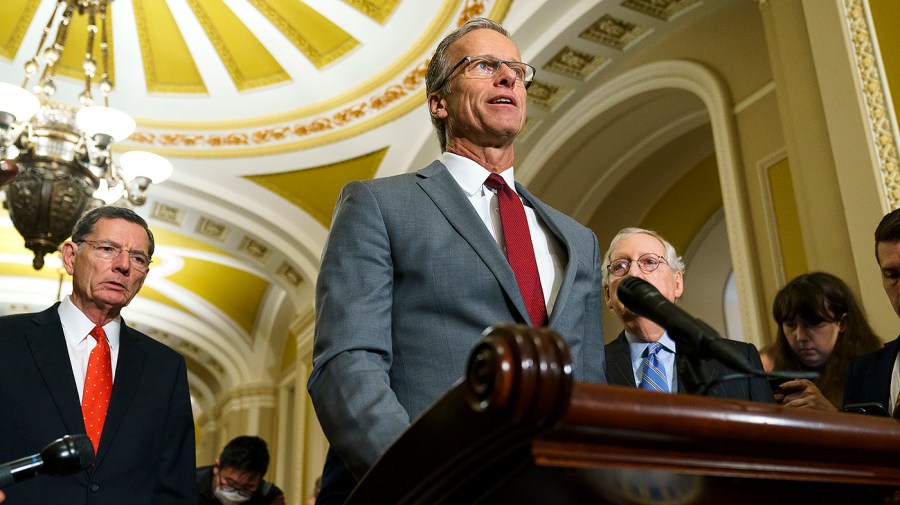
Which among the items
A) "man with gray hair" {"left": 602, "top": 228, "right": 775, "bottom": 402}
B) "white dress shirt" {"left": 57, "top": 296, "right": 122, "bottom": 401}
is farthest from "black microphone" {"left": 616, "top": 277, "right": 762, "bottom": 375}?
"white dress shirt" {"left": 57, "top": 296, "right": 122, "bottom": 401}

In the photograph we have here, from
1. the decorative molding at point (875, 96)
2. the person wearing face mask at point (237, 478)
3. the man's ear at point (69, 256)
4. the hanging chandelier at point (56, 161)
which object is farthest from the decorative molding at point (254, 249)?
the decorative molding at point (875, 96)

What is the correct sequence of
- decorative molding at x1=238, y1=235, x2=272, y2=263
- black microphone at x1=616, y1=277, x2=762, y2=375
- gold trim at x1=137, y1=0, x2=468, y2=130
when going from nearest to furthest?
black microphone at x1=616, y1=277, x2=762, y2=375 < gold trim at x1=137, y1=0, x2=468, y2=130 < decorative molding at x1=238, y1=235, x2=272, y2=263

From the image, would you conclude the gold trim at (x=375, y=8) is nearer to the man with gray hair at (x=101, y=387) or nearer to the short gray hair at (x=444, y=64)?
the man with gray hair at (x=101, y=387)

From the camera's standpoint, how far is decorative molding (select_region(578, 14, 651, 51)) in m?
6.11

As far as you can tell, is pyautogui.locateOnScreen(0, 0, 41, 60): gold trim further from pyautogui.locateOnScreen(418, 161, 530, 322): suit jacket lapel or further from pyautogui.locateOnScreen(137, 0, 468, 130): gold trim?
pyautogui.locateOnScreen(418, 161, 530, 322): suit jacket lapel

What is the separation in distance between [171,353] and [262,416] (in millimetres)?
11124

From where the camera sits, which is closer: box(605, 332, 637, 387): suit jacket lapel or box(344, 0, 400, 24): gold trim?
box(605, 332, 637, 387): suit jacket lapel

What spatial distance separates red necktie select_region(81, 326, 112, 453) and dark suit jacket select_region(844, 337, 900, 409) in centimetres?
200

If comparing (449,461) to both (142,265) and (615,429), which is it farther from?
(142,265)

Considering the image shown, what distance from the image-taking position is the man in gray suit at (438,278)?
1.21 meters

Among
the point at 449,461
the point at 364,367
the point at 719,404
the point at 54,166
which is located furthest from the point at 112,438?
the point at 54,166

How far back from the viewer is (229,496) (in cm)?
411

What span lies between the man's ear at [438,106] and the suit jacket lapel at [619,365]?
1.07 metres

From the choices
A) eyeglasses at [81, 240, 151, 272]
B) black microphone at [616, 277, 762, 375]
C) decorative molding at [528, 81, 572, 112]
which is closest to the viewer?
black microphone at [616, 277, 762, 375]
